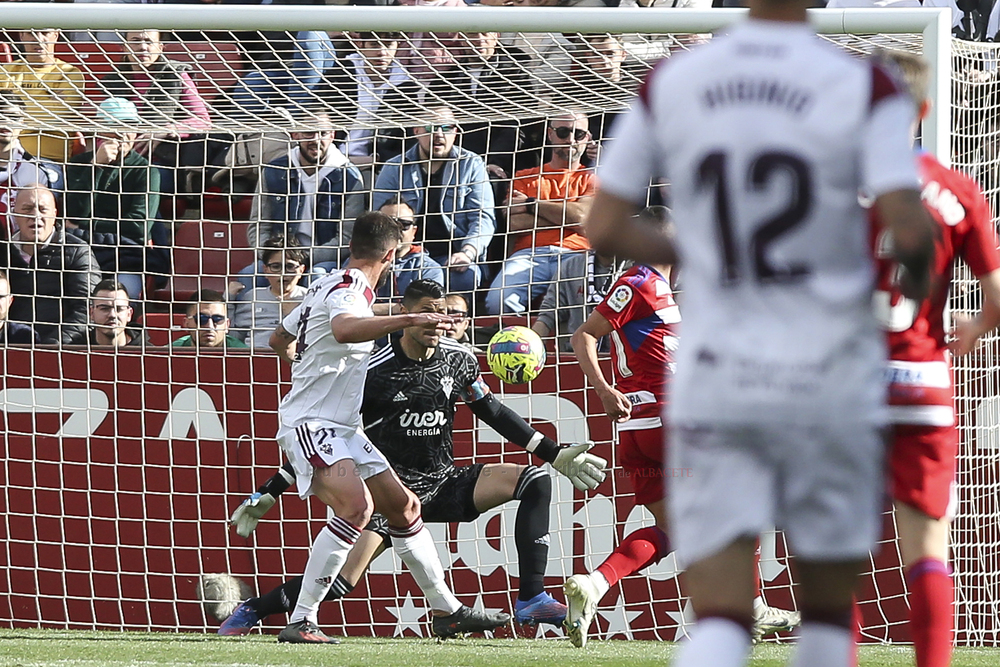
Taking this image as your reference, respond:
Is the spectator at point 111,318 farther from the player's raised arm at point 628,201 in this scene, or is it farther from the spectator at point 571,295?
the player's raised arm at point 628,201

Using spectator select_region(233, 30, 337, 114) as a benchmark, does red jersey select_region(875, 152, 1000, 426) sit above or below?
below

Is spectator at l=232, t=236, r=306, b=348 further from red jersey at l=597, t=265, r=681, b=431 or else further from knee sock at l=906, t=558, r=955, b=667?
knee sock at l=906, t=558, r=955, b=667

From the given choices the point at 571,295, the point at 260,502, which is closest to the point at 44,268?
the point at 260,502

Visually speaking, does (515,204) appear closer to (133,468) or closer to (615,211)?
(133,468)

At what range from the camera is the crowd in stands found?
7391mm

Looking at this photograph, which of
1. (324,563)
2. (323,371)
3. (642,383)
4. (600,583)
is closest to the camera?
(600,583)

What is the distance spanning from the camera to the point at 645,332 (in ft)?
21.5

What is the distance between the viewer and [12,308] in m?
8.12

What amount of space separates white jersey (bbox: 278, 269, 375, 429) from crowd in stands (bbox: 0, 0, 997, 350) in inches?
41.3

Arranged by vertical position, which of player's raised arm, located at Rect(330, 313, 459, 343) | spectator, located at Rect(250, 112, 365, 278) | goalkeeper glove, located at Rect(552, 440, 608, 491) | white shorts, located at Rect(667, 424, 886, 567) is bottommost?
goalkeeper glove, located at Rect(552, 440, 608, 491)

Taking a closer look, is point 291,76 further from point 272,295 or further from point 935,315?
point 935,315

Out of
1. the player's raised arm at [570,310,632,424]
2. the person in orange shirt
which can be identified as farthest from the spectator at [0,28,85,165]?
the player's raised arm at [570,310,632,424]

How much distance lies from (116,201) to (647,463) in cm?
397

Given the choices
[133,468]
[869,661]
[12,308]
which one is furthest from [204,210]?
[869,661]
